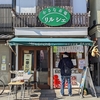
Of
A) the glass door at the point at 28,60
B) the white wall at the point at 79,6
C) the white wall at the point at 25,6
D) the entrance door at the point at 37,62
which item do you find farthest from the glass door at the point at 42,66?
the white wall at the point at 79,6

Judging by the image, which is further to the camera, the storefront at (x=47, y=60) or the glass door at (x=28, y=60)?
the glass door at (x=28, y=60)

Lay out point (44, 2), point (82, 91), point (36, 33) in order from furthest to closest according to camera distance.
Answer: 1. point (44, 2)
2. point (36, 33)
3. point (82, 91)

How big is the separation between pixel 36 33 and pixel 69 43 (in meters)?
2.27

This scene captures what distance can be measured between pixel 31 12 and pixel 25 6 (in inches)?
19.0

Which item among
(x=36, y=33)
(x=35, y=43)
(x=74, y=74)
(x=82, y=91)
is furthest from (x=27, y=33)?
(x=82, y=91)

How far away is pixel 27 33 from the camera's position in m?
12.1

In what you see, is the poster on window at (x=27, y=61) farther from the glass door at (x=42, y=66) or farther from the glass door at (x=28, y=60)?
the glass door at (x=42, y=66)

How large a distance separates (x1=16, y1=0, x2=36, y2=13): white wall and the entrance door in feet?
6.87

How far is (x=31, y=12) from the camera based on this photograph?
42.0ft

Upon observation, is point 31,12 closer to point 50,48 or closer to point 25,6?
point 25,6

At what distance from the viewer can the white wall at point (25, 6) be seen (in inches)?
502

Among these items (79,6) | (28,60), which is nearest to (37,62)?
→ (28,60)

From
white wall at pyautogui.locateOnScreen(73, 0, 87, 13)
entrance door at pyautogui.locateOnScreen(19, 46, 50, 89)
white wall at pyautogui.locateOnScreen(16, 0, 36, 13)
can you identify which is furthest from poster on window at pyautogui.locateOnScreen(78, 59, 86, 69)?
white wall at pyautogui.locateOnScreen(16, 0, 36, 13)

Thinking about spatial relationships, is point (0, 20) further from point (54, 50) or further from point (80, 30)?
point (80, 30)
